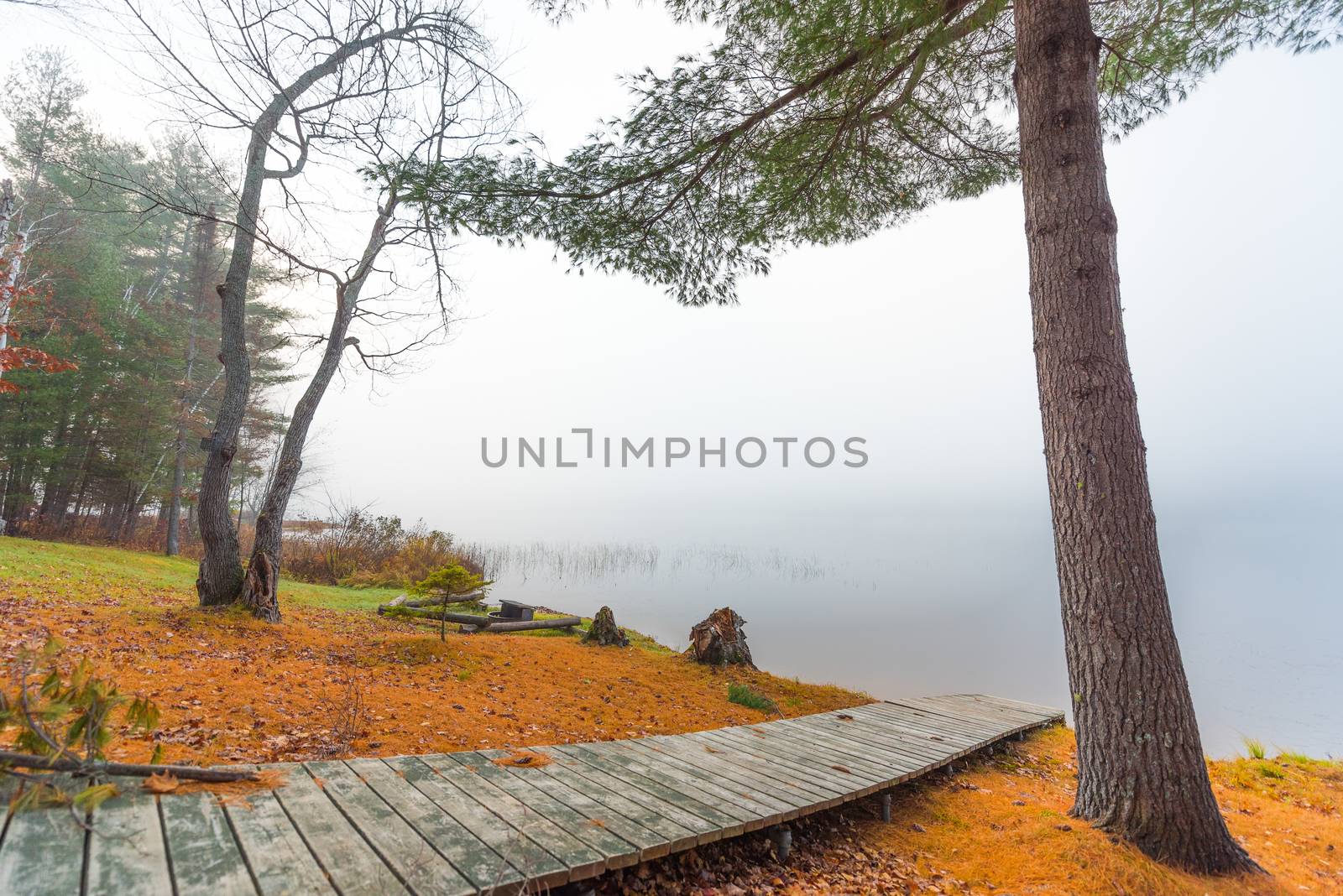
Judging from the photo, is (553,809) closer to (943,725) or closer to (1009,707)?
(943,725)

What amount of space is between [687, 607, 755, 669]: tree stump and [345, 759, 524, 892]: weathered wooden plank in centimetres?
Answer: 536

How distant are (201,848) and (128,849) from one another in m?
0.20

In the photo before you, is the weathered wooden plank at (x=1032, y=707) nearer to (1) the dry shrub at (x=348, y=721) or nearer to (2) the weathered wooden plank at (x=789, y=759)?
(2) the weathered wooden plank at (x=789, y=759)

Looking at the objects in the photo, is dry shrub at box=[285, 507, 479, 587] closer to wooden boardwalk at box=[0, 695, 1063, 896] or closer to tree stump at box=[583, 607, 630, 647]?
tree stump at box=[583, 607, 630, 647]

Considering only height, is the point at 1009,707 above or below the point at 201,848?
below

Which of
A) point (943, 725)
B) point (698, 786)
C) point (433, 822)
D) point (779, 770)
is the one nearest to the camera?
point (433, 822)

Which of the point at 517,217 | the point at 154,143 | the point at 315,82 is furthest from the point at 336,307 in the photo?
the point at 154,143

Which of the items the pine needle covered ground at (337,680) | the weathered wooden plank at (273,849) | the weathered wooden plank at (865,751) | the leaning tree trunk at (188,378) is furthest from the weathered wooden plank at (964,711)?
the leaning tree trunk at (188,378)

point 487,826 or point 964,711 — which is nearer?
point 487,826

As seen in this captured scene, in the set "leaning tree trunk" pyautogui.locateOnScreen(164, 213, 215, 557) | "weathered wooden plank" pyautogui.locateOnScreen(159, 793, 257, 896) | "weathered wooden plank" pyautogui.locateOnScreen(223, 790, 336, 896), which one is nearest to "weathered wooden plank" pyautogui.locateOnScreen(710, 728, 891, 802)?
"weathered wooden plank" pyautogui.locateOnScreen(223, 790, 336, 896)

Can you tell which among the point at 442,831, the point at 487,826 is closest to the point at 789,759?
the point at 487,826

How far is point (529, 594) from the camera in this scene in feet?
47.5

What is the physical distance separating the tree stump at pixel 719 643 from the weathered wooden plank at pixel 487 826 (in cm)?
517

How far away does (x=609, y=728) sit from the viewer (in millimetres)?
4734
